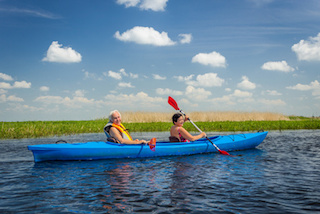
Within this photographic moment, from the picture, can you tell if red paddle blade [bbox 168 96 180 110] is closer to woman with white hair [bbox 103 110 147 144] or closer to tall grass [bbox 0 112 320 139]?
woman with white hair [bbox 103 110 147 144]

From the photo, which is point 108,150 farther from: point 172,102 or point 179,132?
point 172,102

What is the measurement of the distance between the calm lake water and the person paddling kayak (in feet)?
2.03

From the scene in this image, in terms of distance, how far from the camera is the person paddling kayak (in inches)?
326

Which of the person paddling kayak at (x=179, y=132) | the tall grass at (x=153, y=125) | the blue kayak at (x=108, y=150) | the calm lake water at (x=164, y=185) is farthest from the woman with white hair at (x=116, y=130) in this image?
the tall grass at (x=153, y=125)

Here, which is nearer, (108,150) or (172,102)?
(108,150)

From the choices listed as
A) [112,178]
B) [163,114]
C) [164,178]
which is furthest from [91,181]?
[163,114]

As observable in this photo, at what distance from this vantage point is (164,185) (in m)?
5.28

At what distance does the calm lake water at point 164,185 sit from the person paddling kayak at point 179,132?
620mm

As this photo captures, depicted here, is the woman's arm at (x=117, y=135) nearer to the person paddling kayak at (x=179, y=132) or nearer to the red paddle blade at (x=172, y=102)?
the person paddling kayak at (x=179, y=132)

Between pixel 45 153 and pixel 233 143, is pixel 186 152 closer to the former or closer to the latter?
pixel 233 143

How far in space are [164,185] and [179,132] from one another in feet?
11.1

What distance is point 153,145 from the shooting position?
8.20 meters

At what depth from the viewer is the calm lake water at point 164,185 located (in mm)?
4141

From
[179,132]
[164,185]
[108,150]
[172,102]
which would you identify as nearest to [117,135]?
[108,150]
